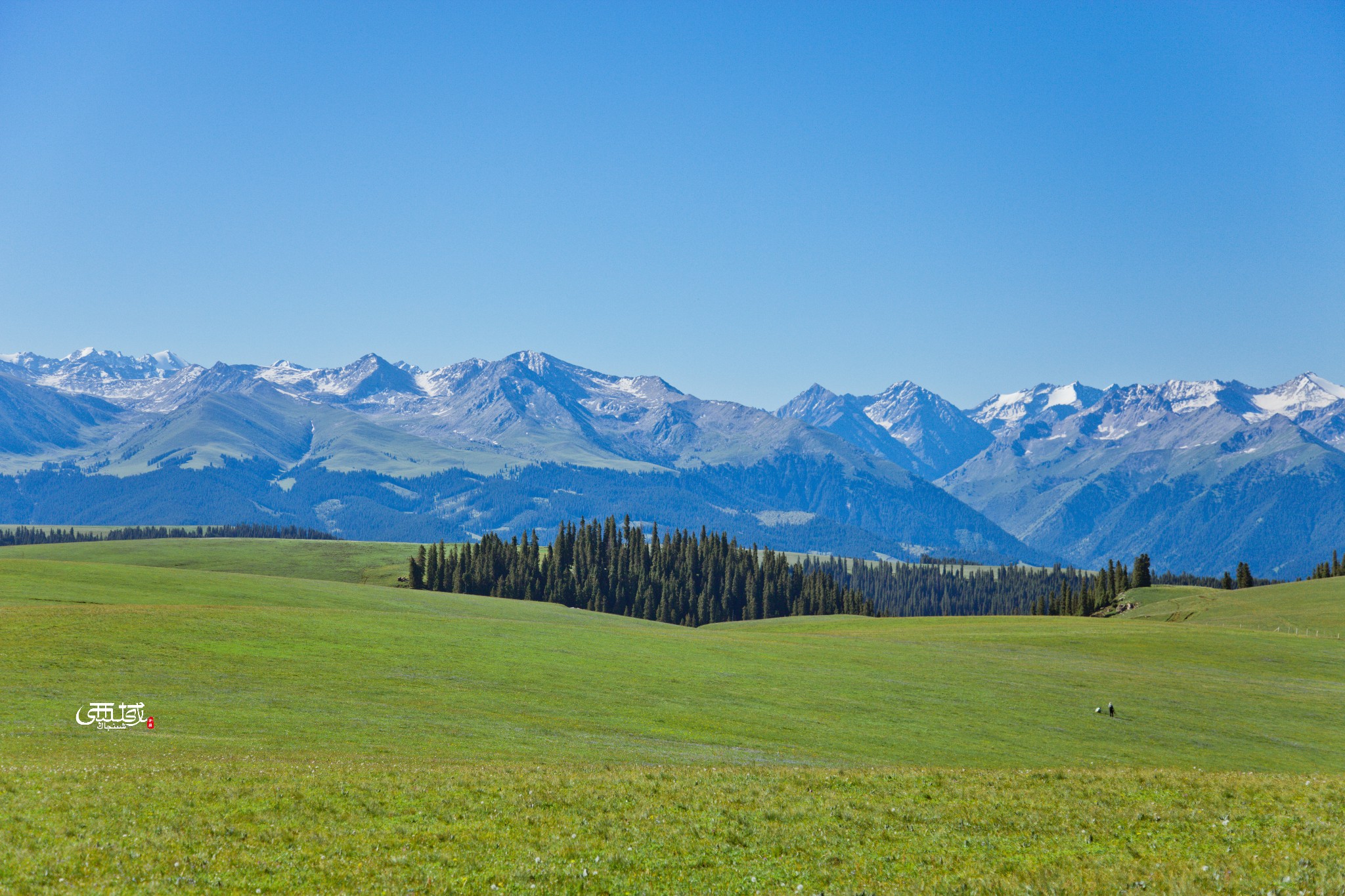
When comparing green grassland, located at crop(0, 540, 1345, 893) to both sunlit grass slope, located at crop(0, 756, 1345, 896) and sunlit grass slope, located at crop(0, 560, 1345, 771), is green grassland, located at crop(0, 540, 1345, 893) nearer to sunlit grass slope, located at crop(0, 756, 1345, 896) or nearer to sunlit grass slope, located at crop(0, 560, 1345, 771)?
sunlit grass slope, located at crop(0, 756, 1345, 896)

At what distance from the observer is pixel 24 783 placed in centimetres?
2530

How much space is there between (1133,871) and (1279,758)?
121 feet

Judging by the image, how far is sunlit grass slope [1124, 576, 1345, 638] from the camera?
113375 millimetres

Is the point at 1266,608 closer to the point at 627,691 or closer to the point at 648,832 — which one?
the point at 627,691

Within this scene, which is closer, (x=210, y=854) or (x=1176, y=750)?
(x=210, y=854)

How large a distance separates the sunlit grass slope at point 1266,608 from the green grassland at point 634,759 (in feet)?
83.2

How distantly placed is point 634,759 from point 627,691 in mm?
19521

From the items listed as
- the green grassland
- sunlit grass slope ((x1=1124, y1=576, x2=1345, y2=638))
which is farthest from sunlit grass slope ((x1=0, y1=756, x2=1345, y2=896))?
sunlit grass slope ((x1=1124, y1=576, x2=1345, y2=638))

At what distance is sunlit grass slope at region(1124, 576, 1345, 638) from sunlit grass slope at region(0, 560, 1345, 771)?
23491 mm

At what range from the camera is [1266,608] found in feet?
420

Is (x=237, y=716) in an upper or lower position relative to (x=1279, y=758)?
upper

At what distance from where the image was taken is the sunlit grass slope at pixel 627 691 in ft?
139

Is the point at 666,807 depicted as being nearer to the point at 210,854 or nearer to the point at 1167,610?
the point at 210,854

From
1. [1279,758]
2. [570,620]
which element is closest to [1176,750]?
[1279,758]
